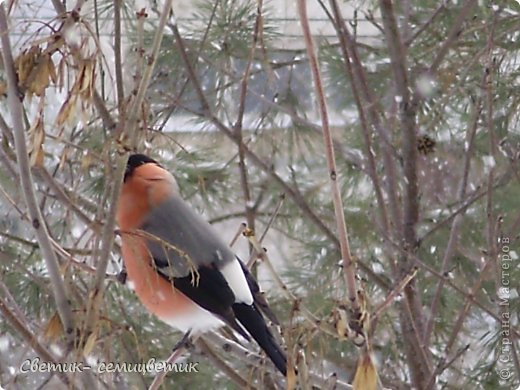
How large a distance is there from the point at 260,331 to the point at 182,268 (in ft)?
0.24

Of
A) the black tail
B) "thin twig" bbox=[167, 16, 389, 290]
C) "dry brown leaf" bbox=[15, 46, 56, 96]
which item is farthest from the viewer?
"thin twig" bbox=[167, 16, 389, 290]

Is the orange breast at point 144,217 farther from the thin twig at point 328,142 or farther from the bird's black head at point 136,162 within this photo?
the thin twig at point 328,142

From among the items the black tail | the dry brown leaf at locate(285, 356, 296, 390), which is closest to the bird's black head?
the black tail

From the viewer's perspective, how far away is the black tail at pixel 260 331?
0.62m

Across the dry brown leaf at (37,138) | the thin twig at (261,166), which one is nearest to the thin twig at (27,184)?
the dry brown leaf at (37,138)

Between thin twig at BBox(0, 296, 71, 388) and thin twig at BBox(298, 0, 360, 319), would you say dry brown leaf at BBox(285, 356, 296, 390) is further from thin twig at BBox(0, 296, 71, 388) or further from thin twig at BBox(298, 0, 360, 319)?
thin twig at BBox(0, 296, 71, 388)

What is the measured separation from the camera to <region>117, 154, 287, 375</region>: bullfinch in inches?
25.5

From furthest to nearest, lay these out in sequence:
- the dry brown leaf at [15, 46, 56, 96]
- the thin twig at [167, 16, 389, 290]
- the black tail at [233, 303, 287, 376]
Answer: the thin twig at [167, 16, 389, 290] < the black tail at [233, 303, 287, 376] < the dry brown leaf at [15, 46, 56, 96]

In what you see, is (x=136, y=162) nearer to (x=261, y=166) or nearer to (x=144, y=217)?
(x=144, y=217)

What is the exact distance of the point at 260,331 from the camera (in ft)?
2.12

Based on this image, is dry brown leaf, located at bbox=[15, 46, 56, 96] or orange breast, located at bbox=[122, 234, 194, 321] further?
orange breast, located at bbox=[122, 234, 194, 321]

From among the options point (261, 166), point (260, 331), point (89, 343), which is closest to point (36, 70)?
point (89, 343)

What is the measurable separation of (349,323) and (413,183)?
1.51 feet

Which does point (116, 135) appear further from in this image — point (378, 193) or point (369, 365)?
point (378, 193)
